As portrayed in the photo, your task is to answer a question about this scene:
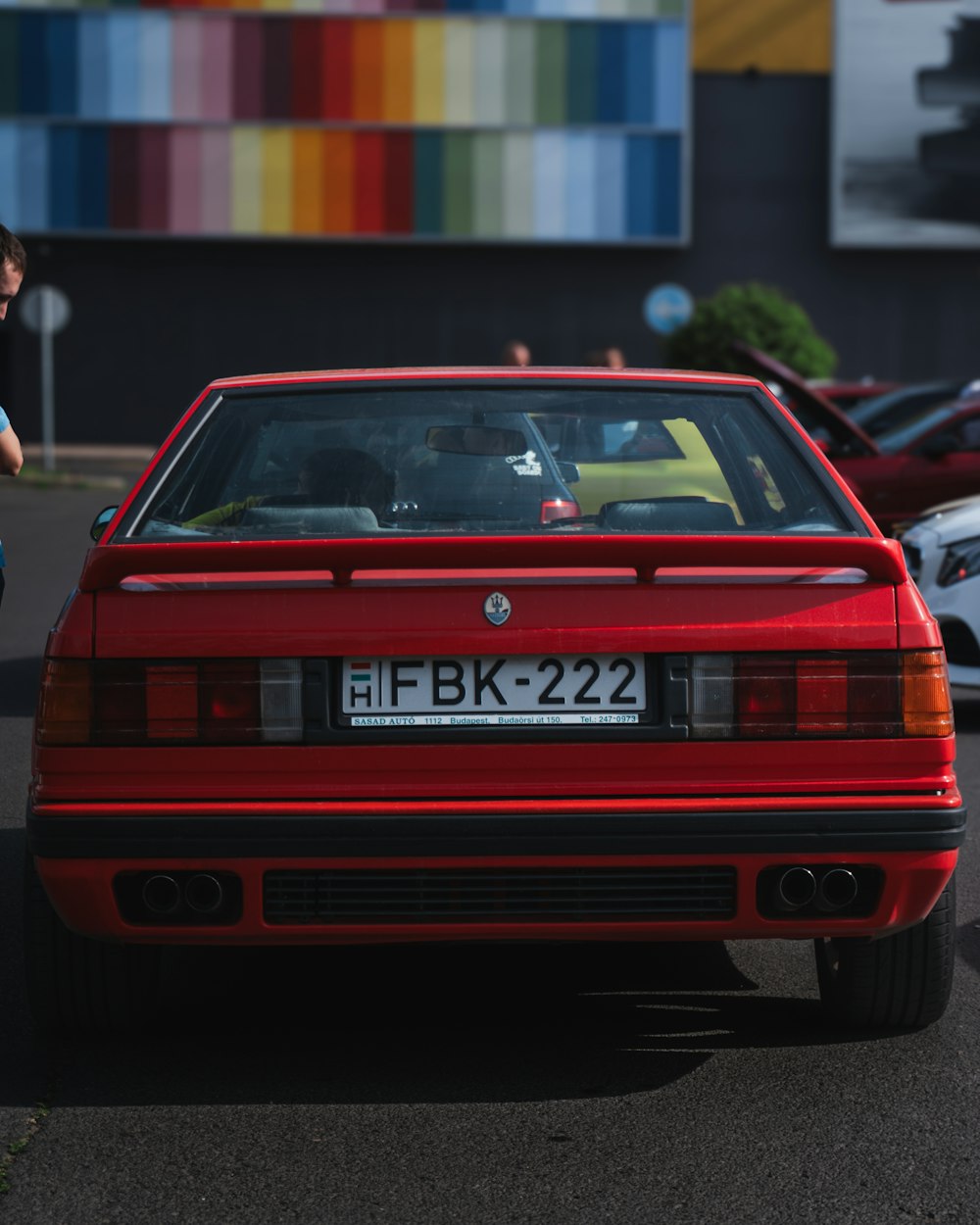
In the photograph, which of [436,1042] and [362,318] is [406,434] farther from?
[362,318]

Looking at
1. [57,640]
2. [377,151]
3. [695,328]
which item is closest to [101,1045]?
[57,640]

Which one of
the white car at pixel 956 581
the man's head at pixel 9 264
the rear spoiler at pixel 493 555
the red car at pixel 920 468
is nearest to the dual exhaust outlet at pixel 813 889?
the rear spoiler at pixel 493 555

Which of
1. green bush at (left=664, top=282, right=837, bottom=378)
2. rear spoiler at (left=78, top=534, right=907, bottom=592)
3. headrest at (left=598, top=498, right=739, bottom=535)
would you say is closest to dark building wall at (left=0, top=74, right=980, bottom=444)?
green bush at (left=664, top=282, right=837, bottom=378)

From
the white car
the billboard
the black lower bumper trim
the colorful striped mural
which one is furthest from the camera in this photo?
the billboard

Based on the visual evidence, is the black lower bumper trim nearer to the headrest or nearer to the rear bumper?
the rear bumper

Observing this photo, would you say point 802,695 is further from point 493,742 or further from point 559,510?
point 559,510

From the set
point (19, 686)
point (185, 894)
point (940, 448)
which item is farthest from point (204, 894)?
point (940, 448)

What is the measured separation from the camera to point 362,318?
1518 inches

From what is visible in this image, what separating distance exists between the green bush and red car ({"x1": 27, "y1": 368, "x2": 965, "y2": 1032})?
27927 mm

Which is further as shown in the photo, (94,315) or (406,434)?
(94,315)

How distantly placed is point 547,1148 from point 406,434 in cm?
160

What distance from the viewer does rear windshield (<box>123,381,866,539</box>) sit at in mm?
4047

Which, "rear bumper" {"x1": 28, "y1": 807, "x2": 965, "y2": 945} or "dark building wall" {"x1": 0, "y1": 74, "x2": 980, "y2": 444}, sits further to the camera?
"dark building wall" {"x1": 0, "y1": 74, "x2": 980, "y2": 444}

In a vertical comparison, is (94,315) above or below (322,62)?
below
